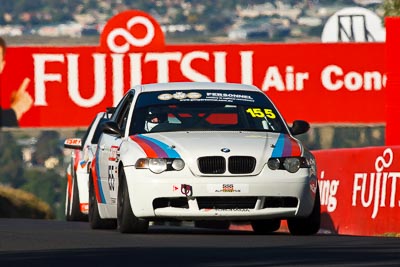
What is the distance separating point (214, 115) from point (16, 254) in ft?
14.5

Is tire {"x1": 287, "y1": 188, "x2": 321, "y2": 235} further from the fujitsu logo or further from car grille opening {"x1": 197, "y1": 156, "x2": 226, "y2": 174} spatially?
the fujitsu logo

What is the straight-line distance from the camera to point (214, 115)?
17.7m

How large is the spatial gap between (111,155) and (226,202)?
67.7 inches

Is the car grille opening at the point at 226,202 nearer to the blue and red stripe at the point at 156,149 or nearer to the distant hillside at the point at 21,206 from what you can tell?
the blue and red stripe at the point at 156,149

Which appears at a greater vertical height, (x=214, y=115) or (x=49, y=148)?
(x=214, y=115)

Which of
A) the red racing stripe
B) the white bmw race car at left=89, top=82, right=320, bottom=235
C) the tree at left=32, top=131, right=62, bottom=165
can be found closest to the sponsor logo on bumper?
the white bmw race car at left=89, top=82, right=320, bottom=235

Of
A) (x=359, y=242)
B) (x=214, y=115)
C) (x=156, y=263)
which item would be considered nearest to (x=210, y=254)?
(x=156, y=263)

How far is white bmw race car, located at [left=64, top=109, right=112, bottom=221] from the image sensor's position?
2212cm

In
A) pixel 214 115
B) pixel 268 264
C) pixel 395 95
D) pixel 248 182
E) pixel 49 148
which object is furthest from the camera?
pixel 49 148

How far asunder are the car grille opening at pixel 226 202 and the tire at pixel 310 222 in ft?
2.22

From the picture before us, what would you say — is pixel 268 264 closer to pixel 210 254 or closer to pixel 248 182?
pixel 210 254

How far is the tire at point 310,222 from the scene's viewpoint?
16.7 m

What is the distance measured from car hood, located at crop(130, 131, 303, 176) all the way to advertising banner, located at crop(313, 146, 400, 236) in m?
3.05

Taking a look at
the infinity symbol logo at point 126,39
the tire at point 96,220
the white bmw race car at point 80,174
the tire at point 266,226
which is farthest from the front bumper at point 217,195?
the infinity symbol logo at point 126,39
